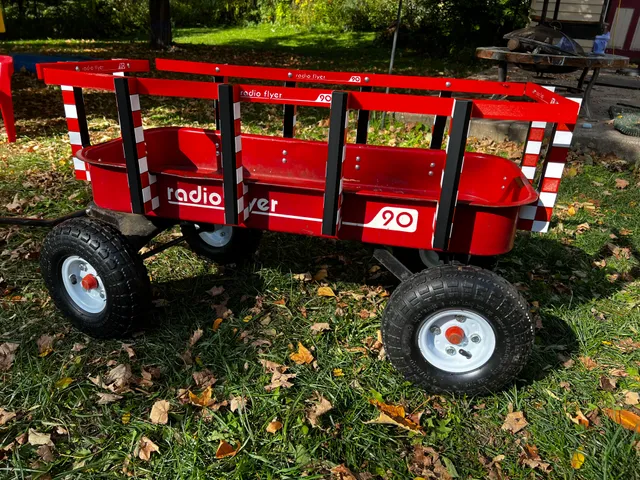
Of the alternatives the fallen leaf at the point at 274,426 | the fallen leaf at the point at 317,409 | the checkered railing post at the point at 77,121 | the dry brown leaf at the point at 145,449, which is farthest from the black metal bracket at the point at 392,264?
the checkered railing post at the point at 77,121

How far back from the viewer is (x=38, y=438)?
2484mm

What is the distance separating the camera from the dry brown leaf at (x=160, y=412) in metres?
2.59

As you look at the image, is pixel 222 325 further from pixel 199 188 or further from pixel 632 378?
pixel 632 378

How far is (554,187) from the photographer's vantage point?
272 centimetres

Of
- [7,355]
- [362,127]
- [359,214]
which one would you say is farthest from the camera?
[362,127]

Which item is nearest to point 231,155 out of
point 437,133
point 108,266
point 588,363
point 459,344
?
point 108,266

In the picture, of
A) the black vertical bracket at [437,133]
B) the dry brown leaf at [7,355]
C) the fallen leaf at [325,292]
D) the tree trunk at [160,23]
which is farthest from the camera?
the tree trunk at [160,23]

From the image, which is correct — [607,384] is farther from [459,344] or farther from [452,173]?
[452,173]

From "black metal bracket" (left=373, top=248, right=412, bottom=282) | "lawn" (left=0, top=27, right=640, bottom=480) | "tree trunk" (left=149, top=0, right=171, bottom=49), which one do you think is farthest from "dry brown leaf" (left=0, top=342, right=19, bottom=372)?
"tree trunk" (left=149, top=0, right=171, bottom=49)

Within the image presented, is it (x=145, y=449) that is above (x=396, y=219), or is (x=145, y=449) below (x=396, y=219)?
below

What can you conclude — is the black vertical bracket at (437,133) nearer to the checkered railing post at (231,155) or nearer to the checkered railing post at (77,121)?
the checkered railing post at (231,155)

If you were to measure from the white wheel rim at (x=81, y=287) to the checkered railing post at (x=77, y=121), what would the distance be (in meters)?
0.56

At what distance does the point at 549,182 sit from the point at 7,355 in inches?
129

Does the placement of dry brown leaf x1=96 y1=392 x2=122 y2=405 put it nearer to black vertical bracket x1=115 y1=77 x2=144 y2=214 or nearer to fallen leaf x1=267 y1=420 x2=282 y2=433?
fallen leaf x1=267 y1=420 x2=282 y2=433
